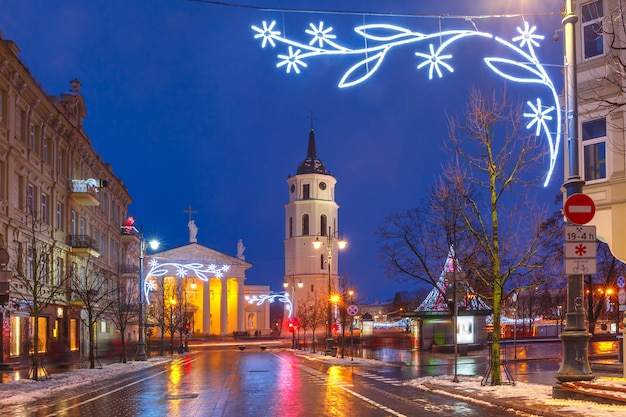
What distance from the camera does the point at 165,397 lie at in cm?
1952

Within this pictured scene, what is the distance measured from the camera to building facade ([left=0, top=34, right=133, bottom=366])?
3375 centimetres

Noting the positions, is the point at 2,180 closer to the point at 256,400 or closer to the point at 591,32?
the point at 256,400

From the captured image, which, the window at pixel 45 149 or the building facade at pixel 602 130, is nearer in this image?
the building facade at pixel 602 130

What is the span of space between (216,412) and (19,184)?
24718mm

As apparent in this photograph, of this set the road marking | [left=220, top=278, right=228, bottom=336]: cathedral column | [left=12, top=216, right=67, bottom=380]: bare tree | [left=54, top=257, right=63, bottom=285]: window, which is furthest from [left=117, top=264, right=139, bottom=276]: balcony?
the road marking

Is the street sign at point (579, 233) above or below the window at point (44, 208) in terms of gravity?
below

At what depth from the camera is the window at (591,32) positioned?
68.7 ft

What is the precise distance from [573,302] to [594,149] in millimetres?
6343

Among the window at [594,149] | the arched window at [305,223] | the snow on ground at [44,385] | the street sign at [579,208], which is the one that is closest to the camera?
the street sign at [579,208]

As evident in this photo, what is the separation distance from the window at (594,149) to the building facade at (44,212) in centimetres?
1856

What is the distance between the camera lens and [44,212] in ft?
134

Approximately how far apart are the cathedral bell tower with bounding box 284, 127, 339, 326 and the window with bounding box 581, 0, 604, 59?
317ft

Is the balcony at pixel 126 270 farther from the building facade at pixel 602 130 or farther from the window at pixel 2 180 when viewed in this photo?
the building facade at pixel 602 130

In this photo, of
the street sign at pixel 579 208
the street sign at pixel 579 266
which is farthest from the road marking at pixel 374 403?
the street sign at pixel 579 208
